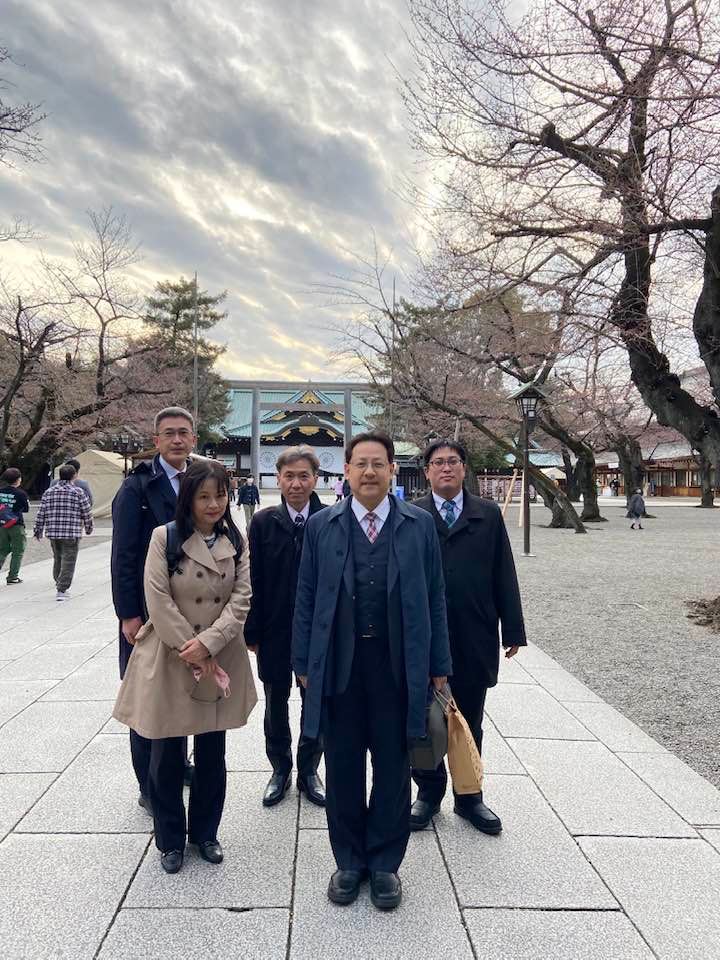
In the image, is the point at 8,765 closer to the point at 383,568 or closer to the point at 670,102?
the point at 383,568

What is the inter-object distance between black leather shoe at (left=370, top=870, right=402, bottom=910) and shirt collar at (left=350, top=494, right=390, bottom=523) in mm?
1327

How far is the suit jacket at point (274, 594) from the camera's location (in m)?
3.10

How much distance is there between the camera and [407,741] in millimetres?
2410

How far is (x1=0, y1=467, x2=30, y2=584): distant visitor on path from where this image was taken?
9148 mm

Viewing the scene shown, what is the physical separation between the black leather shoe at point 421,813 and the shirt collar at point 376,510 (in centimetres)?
141

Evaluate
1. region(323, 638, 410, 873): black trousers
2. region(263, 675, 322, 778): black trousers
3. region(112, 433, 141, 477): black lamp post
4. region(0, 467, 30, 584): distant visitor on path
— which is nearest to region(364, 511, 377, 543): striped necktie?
region(323, 638, 410, 873): black trousers

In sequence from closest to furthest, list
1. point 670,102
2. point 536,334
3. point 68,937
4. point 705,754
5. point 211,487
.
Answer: point 68,937 → point 211,487 → point 705,754 → point 670,102 → point 536,334

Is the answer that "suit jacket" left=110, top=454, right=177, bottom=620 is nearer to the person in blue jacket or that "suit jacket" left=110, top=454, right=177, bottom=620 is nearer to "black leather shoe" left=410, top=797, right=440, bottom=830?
the person in blue jacket

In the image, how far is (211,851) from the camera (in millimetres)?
2564

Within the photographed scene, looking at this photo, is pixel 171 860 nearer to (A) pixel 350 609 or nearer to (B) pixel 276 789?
(B) pixel 276 789

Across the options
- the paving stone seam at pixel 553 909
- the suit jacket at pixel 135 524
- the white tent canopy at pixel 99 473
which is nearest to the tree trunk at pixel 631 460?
the white tent canopy at pixel 99 473

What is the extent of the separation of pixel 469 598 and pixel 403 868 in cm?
115

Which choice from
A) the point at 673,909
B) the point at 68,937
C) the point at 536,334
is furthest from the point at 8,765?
the point at 536,334

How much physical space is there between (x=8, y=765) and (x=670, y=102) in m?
7.23
